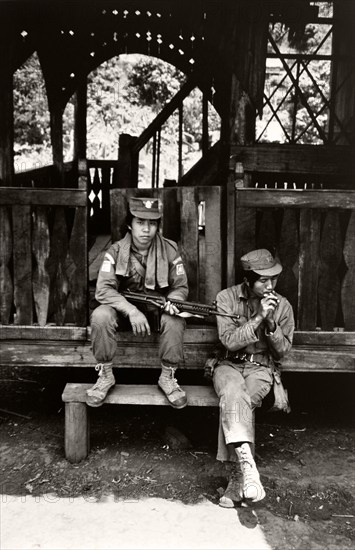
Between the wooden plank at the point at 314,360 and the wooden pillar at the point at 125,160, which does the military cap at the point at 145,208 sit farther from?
the wooden pillar at the point at 125,160

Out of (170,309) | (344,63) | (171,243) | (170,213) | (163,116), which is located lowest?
(170,309)

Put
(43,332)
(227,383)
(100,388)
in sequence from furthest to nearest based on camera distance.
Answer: (43,332) → (100,388) → (227,383)

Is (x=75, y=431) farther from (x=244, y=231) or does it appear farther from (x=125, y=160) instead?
(x=125, y=160)

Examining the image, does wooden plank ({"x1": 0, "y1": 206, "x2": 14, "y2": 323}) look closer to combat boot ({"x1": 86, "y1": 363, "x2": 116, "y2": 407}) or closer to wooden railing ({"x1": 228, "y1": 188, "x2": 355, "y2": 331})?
combat boot ({"x1": 86, "y1": 363, "x2": 116, "y2": 407})

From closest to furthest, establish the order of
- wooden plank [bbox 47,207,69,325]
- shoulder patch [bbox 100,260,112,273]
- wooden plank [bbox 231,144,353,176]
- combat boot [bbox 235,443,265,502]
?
combat boot [bbox 235,443,265,502]
shoulder patch [bbox 100,260,112,273]
wooden plank [bbox 47,207,69,325]
wooden plank [bbox 231,144,353,176]

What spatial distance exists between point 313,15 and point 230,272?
5471 mm

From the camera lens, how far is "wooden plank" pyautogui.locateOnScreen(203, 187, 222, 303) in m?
5.04

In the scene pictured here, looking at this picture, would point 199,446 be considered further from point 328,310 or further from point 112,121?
point 112,121

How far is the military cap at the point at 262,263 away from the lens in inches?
177

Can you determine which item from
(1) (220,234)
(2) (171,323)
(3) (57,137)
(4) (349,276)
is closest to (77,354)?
(2) (171,323)

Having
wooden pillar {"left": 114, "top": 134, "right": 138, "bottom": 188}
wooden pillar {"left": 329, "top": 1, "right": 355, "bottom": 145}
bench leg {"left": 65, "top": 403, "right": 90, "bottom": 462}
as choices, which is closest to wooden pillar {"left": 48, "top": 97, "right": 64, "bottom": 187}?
wooden pillar {"left": 114, "top": 134, "right": 138, "bottom": 188}

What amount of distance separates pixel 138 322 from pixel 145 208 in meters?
0.94

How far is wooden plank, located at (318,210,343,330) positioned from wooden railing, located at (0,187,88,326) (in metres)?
2.00

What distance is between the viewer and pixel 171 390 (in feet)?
15.3
